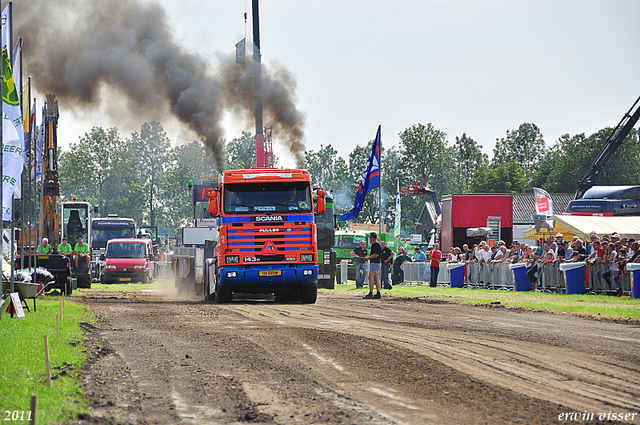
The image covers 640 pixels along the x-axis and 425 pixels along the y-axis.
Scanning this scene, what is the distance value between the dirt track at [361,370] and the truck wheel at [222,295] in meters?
4.94

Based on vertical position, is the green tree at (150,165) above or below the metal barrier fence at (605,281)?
above

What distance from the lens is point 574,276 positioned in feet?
79.2

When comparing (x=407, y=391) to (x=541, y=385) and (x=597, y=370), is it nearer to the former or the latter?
(x=541, y=385)

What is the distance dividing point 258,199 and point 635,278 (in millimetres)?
9932

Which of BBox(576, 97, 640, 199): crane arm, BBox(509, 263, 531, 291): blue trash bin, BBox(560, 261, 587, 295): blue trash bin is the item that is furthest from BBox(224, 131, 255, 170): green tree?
BBox(560, 261, 587, 295): blue trash bin

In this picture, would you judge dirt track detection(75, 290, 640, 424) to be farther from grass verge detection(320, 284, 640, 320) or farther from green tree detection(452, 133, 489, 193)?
green tree detection(452, 133, 489, 193)

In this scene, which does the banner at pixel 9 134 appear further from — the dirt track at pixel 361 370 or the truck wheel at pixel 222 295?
the truck wheel at pixel 222 295

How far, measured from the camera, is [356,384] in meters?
8.71

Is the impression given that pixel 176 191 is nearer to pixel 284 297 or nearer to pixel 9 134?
pixel 284 297

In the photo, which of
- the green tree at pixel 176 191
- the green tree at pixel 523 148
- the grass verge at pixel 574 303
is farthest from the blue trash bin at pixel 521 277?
the green tree at pixel 523 148

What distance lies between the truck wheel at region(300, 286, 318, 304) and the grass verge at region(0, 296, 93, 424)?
7.16 metres

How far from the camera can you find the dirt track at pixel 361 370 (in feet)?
24.3

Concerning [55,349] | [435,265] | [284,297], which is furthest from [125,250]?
[55,349]

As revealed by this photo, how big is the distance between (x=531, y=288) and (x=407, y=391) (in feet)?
64.4
